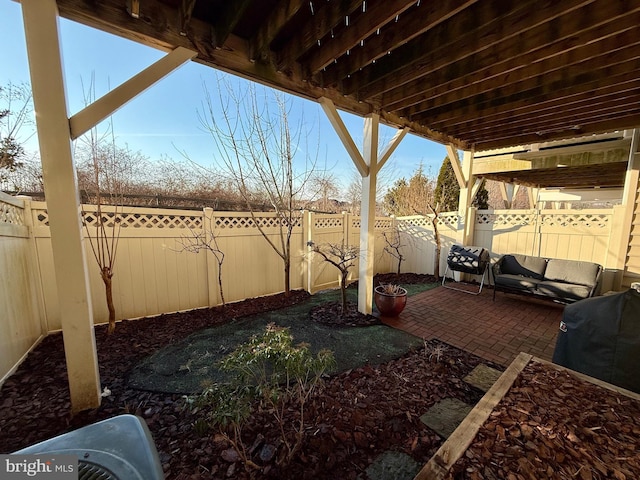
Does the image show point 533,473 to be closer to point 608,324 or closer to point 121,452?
point 608,324

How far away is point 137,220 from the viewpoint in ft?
10.4

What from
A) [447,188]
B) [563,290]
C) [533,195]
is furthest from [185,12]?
Result: [533,195]

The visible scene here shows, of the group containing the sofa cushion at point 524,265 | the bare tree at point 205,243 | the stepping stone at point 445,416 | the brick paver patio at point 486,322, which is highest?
the bare tree at point 205,243

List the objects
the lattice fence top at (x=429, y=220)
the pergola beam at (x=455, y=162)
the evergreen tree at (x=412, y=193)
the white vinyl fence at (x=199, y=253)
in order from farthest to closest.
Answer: the evergreen tree at (x=412, y=193), the lattice fence top at (x=429, y=220), the pergola beam at (x=455, y=162), the white vinyl fence at (x=199, y=253)

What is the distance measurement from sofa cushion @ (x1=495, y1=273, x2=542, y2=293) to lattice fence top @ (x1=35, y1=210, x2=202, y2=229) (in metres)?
5.01

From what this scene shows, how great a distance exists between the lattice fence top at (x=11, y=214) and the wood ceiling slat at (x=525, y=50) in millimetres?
4019

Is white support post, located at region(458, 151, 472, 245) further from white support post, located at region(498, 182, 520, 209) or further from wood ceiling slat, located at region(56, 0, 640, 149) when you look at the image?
white support post, located at region(498, 182, 520, 209)

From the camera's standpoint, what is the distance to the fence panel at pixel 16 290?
1.99 metres

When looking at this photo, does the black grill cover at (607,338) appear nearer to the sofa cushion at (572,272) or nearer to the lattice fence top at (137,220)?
the sofa cushion at (572,272)

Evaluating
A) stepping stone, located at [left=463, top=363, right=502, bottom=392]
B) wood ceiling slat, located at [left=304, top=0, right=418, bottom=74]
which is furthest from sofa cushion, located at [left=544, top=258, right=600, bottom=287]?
wood ceiling slat, located at [left=304, top=0, right=418, bottom=74]

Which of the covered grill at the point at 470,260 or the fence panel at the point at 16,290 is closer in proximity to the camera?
the fence panel at the point at 16,290

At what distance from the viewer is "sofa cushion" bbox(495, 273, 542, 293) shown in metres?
4.02

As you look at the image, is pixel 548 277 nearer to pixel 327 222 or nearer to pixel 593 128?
pixel 593 128

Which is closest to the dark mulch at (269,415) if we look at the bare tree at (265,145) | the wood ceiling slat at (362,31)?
the bare tree at (265,145)
